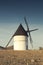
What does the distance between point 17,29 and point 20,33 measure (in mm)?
1872

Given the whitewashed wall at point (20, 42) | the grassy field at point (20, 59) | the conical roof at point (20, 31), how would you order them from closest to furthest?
the grassy field at point (20, 59), the whitewashed wall at point (20, 42), the conical roof at point (20, 31)

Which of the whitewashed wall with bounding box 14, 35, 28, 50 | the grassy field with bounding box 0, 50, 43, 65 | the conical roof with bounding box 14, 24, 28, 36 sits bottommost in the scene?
the grassy field with bounding box 0, 50, 43, 65

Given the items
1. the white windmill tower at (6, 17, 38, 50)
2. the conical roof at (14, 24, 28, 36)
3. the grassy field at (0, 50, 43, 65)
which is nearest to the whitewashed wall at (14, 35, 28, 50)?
the white windmill tower at (6, 17, 38, 50)

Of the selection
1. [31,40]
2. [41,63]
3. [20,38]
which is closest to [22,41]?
[20,38]

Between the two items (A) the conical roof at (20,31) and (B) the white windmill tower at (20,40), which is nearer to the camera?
(B) the white windmill tower at (20,40)

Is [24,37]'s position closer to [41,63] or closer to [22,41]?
[22,41]

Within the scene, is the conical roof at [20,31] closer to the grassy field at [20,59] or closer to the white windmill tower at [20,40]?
the white windmill tower at [20,40]

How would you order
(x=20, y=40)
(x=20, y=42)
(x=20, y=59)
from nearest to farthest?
(x=20, y=59) < (x=20, y=40) < (x=20, y=42)

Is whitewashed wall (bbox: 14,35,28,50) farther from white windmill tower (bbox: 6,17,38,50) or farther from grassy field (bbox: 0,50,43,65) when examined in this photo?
grassy field (bbox: 0,50,43,65)

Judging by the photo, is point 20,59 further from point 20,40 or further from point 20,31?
point 20,31

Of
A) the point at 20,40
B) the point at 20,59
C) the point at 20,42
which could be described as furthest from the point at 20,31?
the point at 20,59

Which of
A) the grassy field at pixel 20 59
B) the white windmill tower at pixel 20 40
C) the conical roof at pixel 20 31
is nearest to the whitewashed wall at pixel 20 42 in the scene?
the white windmill tower at pixel 20 40

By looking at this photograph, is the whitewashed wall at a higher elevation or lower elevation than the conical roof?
lower

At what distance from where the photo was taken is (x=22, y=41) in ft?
228
